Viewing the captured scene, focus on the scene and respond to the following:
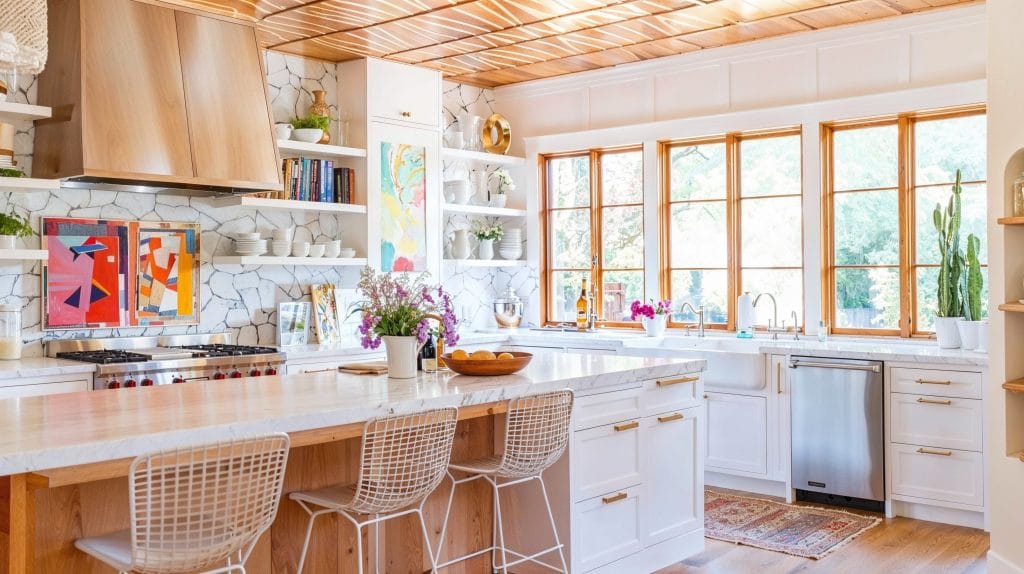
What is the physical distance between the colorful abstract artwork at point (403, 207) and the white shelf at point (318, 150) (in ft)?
0.77

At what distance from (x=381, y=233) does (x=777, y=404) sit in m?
2.69

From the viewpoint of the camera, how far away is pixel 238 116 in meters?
5.12

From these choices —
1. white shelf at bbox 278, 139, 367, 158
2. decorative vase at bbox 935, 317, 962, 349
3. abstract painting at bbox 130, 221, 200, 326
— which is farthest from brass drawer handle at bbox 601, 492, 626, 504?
white shelf at bbox 278, 139, 367, 158

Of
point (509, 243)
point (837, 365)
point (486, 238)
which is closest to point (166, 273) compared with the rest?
point (486, 238)

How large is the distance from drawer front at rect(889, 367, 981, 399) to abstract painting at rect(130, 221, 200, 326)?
3.89 m

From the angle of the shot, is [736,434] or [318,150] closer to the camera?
[736,434]

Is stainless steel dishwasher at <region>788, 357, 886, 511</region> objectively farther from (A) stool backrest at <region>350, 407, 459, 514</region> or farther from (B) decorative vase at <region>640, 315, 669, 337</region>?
(A) stool backrest at <region>350, 407, 459, 514</region>

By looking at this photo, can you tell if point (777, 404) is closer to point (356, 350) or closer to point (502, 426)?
point (502, 426)

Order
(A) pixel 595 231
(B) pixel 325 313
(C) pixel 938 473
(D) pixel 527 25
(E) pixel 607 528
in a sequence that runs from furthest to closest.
Result: 1. (A) pixel 595 231
2. (B) pixel 325 313
3. (D) pixel 527 25
4. (C) pixel 938 473
5. (E) pixel 607 528

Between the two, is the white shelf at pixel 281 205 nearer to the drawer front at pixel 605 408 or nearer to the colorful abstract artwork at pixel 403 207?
the colorful abstract artwork at pixel 403 207

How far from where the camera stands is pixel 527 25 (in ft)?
17.9

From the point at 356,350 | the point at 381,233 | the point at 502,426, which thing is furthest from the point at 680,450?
the point at 381,233

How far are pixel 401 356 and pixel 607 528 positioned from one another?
1083mm

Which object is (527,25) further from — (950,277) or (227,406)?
(227,406)
